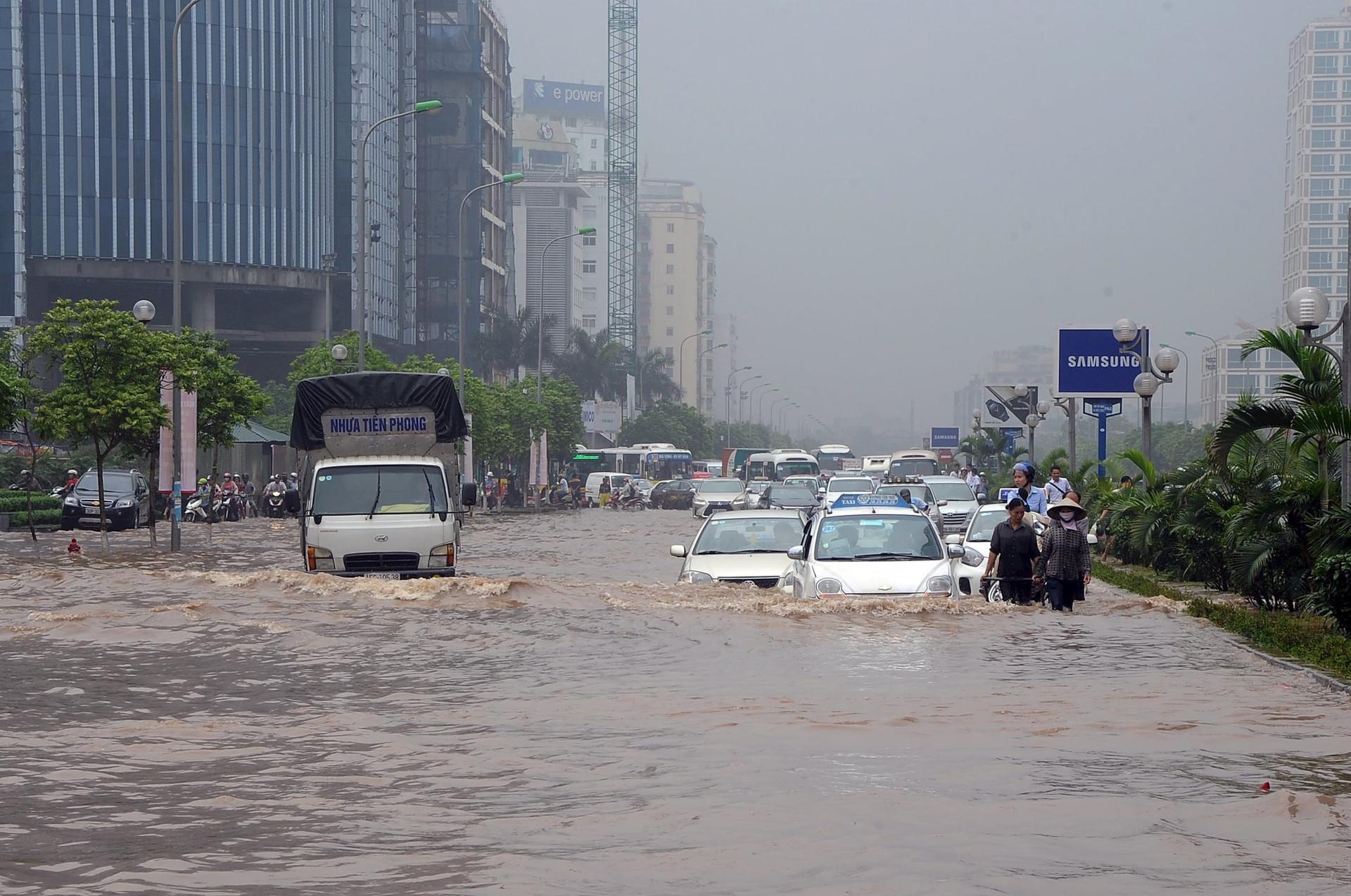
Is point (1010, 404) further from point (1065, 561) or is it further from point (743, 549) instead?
point (1065, 561)

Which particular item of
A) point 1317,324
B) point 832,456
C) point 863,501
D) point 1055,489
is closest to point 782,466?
point 832,456

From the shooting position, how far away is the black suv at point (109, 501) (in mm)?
40625

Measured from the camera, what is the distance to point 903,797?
27.7 feet

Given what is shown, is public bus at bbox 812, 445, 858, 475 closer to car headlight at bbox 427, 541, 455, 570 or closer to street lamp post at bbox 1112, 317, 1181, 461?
street lamp post at bbox 1112, 317, 1181, 461

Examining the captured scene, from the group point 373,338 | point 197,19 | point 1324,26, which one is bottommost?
point 373,338

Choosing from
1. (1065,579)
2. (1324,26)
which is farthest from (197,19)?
(1324,26)

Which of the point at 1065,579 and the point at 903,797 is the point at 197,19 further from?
the point at 903,797

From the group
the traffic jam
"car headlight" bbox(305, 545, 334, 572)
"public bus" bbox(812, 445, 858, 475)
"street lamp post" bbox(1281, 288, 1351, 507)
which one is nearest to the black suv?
the traffic jam

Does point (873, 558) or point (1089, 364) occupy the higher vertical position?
point (1089, 364)

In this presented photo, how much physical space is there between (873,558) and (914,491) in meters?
21.7

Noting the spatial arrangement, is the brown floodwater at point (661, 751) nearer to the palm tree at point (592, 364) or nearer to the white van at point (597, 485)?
the white van at point (597, 485)

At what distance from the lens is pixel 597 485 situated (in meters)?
82.9

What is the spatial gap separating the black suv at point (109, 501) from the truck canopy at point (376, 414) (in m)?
18.3

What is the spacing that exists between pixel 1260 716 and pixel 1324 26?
158536 millimetres
